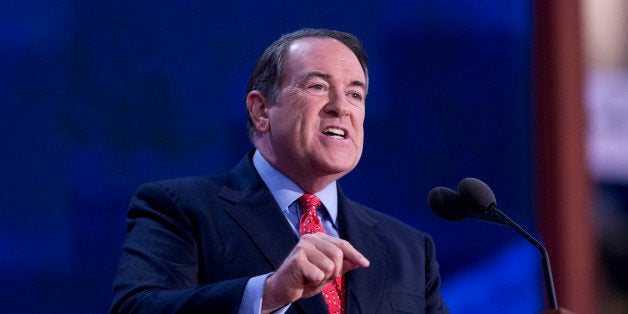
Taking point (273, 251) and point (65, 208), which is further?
point (65, 208)

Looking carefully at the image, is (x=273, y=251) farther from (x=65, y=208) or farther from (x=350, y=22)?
(x=350, y=22)

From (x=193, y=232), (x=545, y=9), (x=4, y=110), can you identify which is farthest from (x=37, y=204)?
(x=545, y=9)

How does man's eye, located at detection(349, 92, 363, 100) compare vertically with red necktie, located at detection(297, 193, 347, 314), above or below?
above

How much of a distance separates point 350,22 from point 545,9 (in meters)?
0.68

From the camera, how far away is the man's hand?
127 centimetres

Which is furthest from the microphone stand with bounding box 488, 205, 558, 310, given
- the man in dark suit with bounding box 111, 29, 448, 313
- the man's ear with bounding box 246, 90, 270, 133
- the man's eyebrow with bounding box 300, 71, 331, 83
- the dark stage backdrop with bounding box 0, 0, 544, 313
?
the dark stage backdrop with bounding box 0, 0, 544, 313

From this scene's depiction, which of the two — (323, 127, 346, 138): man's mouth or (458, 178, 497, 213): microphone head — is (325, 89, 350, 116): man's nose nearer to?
(323, 127, 346, 138): man's mouth

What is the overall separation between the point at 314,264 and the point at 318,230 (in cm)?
56

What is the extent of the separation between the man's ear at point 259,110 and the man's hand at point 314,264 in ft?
2.40

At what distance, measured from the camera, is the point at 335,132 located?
193 cm

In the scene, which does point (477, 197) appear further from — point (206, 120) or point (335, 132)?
point (206, 120)

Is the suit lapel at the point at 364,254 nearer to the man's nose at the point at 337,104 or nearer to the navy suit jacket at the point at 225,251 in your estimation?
the navy suit jacket at the point at 225,251

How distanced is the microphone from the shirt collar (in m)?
0.34

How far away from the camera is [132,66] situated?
2330mm
